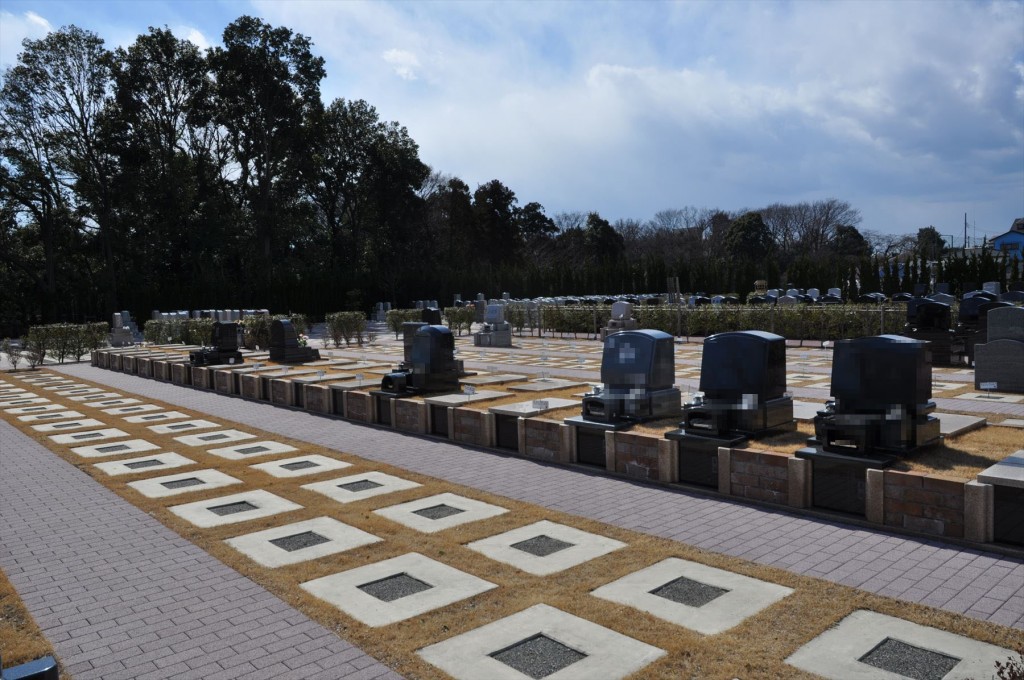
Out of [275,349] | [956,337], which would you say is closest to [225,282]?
[275,349]

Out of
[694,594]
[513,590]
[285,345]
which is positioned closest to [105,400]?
[285,345]

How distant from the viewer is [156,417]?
13.0 meters

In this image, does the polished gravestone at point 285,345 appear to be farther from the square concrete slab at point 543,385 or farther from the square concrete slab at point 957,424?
the square concrete slab at point 957,424

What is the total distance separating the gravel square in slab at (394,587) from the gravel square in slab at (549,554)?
70cm

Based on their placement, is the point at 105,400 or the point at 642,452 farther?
the point at 105,400

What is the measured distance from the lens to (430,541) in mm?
6035

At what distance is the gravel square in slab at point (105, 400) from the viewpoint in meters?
14.7

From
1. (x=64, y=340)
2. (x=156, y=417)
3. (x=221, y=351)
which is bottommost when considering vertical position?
(x=156, y=417)

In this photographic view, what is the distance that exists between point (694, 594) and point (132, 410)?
12.4m

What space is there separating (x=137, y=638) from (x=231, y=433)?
283 inches

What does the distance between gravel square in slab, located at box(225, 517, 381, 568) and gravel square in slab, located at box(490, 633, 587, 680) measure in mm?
2200

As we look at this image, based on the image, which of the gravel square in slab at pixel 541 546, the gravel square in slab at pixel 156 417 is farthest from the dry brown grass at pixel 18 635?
the gravel square in slab at pixel 156 417

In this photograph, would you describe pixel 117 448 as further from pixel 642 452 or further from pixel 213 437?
pixel 642 452

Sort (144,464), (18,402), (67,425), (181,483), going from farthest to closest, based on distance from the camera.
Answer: (18,402), (67,425), (144,464), (181,483)
